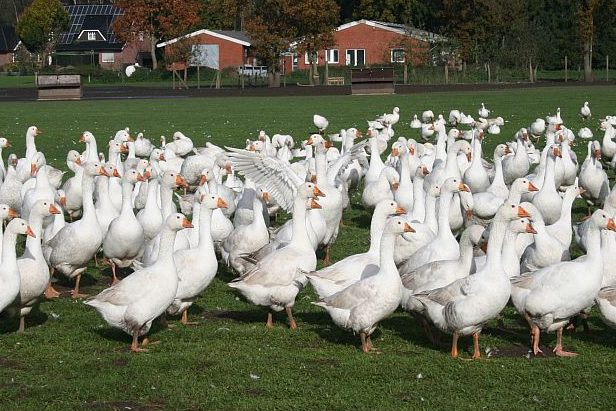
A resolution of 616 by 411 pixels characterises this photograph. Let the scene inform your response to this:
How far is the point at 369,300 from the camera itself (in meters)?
9.11

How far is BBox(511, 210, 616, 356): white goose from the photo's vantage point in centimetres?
902

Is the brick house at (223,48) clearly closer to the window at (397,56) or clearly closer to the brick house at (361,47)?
the brick house at (361,47)

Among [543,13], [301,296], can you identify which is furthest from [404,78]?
[301,296]

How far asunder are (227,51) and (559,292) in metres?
83.9

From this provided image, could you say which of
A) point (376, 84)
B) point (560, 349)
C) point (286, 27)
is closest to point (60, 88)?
point (376, 84)

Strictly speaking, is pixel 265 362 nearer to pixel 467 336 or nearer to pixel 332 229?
pixel 467 336

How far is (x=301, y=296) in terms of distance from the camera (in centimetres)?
1170

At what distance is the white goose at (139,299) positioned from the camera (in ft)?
30.6

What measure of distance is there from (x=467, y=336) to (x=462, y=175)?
806 centimetres

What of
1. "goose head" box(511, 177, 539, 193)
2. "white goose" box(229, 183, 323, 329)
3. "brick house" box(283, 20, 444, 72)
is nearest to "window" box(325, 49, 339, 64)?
"brick house" box(283, 20, 444, 72)

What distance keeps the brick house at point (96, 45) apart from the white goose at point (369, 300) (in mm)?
97950

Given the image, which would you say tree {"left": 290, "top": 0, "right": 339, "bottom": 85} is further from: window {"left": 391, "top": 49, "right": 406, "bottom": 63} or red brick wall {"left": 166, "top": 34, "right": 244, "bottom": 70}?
red brick wall {"left": 166, "top": 34, "right": 244, "bottom": 70}

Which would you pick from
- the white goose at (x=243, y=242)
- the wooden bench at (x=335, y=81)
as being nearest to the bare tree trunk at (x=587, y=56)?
the wooden bench at (x=335, y=81)

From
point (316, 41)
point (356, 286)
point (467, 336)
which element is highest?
point (316, 41)
